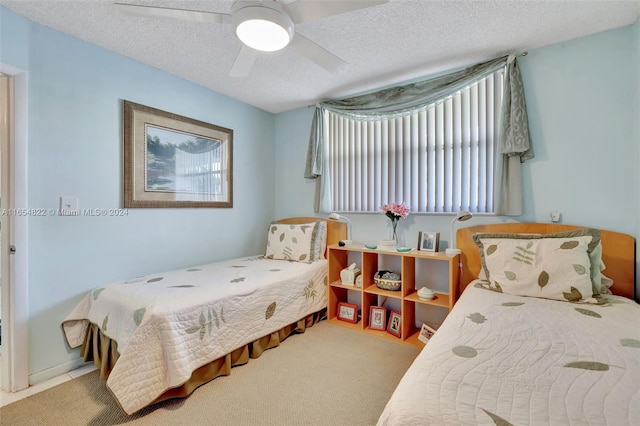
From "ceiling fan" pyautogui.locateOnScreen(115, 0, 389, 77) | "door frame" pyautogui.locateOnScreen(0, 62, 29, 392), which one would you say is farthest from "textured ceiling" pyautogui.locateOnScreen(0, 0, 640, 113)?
"door frame" pyautogui.locateOnScreen(0, 62, 29, 392)

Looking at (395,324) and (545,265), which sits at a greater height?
(545,265)

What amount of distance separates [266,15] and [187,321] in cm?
169

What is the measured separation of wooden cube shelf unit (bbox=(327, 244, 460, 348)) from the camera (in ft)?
7.56

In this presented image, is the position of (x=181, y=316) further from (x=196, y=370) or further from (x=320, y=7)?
(x=320, y=7)

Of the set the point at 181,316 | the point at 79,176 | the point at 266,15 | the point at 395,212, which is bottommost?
the point at 181,316

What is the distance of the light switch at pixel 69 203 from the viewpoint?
77.9 inches

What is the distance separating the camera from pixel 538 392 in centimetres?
83

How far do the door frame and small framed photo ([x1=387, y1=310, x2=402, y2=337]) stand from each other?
2.61 m

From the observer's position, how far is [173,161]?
2625 mm

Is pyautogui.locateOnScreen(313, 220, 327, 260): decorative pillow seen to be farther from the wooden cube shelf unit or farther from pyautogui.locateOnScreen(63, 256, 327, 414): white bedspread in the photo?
pyautogui.locateOnScreen(63, 256, 327, 414): white bedspread

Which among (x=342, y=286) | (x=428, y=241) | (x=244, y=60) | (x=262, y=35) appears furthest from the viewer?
(x=342, y=286)

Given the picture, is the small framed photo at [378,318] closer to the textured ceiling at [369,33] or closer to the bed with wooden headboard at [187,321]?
the bed with wooden headboard at [187,321]

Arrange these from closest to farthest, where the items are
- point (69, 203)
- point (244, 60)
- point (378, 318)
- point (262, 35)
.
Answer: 1. point (262, 35)
2. point (244, 60)
3. point (69, 203)
4. point (378, 318)

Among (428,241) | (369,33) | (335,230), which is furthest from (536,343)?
(335,230)
